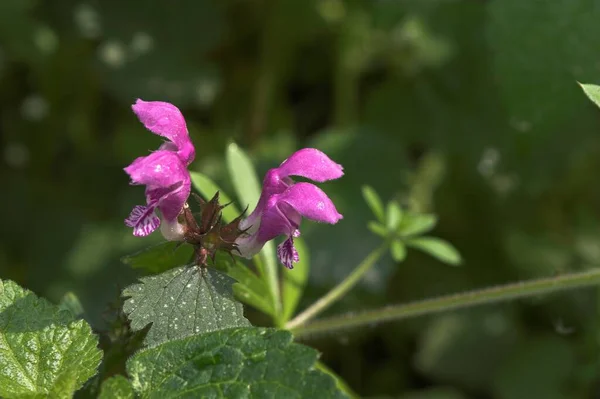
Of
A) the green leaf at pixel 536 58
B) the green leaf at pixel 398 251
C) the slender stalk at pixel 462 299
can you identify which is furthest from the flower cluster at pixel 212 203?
the green leaf at pixel 536 58

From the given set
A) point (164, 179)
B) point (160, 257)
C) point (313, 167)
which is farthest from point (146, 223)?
point (313, 167)

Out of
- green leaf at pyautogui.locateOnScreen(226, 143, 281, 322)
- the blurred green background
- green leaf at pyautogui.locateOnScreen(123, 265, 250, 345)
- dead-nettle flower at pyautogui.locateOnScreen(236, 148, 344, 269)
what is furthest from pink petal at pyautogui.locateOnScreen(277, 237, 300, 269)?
the blurred green background

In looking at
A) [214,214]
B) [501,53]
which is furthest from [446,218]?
[214,214]

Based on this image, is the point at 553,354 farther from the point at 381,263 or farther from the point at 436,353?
the point at 381,263

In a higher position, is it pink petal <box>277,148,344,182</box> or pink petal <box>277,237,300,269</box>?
pink petal <box>277,148,344,182</box>

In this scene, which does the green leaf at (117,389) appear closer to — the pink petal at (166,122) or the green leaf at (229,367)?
the green leaf at (229,367)

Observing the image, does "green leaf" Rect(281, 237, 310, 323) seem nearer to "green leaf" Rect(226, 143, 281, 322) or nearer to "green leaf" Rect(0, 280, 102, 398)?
"green leaf" Rect(226, 143, 281, 322)
